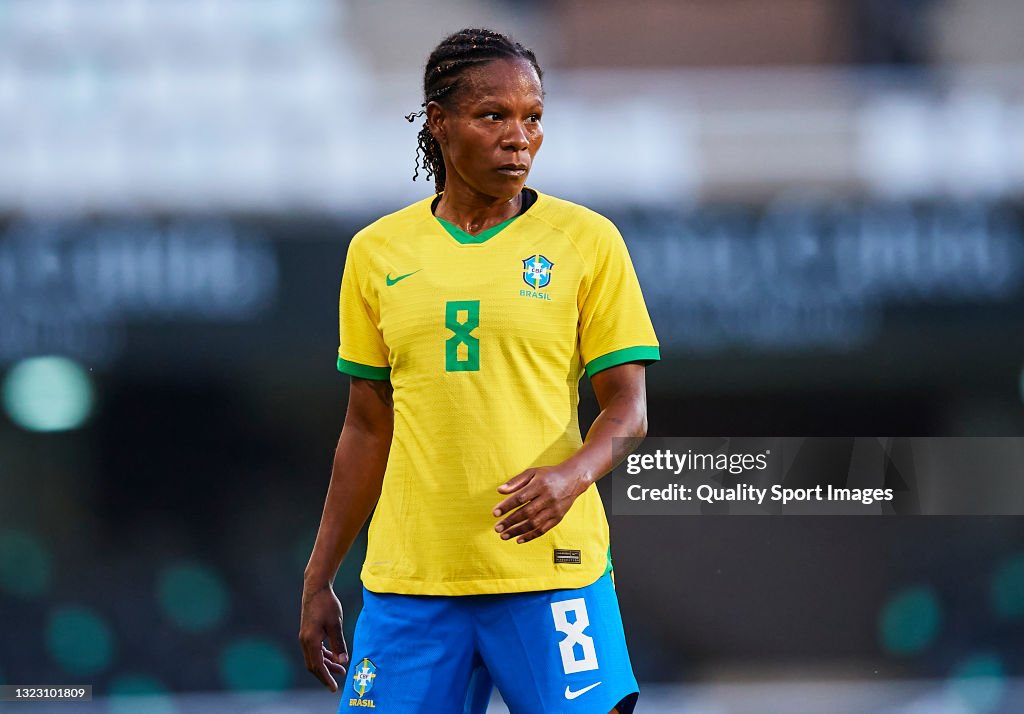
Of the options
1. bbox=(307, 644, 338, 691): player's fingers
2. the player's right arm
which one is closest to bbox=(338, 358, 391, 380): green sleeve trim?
the player's right arm

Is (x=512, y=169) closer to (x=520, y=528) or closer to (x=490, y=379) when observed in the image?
(x=490, y=379)

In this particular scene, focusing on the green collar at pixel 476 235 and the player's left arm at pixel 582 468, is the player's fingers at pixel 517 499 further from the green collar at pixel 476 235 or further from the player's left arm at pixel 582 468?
the green collar at pixel 476 235

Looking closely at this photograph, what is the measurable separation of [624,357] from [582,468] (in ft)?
0.76

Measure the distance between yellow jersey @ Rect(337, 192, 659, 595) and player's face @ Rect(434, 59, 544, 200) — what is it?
0.29ft

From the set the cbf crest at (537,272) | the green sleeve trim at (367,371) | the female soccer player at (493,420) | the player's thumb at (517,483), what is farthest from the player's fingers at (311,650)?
the cbf crest at (537,272)

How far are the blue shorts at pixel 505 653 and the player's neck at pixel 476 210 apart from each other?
1.95 feet

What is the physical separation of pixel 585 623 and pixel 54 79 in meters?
2.71

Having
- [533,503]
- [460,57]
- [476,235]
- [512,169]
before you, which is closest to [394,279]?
[476,235]

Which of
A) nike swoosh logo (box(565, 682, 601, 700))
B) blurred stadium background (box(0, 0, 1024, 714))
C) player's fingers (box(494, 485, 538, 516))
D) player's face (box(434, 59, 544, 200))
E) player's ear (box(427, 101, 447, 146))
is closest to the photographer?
player's fingers (box(494, 485, 538, 516))

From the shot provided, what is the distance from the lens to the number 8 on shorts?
6.18 ft

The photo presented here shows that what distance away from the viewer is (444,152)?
213cm

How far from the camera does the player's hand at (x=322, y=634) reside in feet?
6.95

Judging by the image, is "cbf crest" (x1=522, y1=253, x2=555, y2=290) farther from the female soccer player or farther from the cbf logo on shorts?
the cbf logo on shorts

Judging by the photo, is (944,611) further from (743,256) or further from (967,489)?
(743,256)
